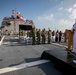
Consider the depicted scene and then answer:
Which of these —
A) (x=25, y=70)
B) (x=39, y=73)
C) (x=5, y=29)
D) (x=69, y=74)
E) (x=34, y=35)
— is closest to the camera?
(x=69, y=74)

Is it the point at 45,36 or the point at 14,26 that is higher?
the point at 14,26

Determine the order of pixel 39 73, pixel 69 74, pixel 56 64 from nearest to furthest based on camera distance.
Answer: pixel 69 74 < pixel 39 73 < pixel 56 64

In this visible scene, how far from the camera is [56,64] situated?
6043 mm

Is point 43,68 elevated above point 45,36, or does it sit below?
below

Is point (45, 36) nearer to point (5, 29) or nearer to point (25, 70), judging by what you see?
point (25, 70)

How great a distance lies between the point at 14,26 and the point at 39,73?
50363mm

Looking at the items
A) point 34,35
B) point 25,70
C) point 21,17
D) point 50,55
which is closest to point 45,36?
point 34,35

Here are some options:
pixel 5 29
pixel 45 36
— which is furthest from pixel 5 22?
pixel 45 36

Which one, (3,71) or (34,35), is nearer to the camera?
(3,71)

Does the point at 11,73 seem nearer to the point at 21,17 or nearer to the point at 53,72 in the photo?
the point at 53,72

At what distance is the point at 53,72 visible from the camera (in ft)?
17.7

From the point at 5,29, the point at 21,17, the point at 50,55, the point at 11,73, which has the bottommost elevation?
the point at 11,73

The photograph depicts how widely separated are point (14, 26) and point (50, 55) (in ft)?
161

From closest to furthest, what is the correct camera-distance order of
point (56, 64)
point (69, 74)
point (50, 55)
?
point (69, 74)
point (56, 64)
point (50, 55)
